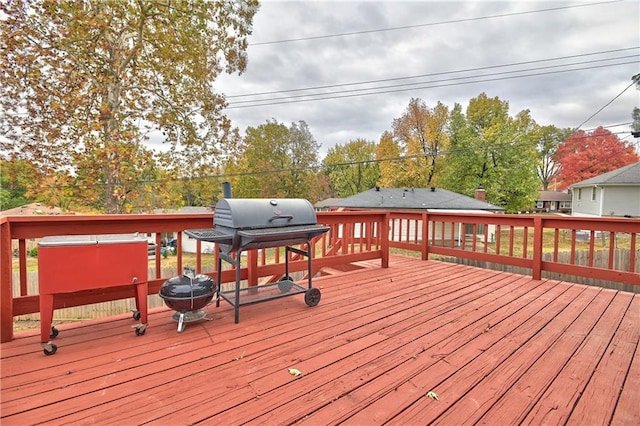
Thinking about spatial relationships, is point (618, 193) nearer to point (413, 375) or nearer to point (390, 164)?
point (390, 164)

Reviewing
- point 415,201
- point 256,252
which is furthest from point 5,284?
point 415,201

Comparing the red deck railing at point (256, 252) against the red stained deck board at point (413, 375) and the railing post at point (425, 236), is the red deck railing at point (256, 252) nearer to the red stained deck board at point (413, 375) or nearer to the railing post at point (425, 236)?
the railing post at point (425, 236)

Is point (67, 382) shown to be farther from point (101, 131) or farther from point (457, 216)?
point (101, 131)

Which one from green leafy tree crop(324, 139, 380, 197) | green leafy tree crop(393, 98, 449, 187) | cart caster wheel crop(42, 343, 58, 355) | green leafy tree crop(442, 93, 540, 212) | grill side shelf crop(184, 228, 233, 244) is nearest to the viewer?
cart caster wheel crop(42, 343, 58, 355)

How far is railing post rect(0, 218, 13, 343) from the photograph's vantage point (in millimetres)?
2045

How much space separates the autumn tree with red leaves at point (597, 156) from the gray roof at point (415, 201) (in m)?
14.9

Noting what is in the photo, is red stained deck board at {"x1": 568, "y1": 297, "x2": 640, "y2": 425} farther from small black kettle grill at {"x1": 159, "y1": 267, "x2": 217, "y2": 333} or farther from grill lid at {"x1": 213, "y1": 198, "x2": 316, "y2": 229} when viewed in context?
small black kettle grill at {"x1": 159, "y1": 267, "x2": 217, "y2": 333}

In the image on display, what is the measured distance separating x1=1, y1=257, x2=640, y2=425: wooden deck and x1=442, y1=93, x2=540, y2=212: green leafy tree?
17412 millimetres

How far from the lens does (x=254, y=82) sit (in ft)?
45.8

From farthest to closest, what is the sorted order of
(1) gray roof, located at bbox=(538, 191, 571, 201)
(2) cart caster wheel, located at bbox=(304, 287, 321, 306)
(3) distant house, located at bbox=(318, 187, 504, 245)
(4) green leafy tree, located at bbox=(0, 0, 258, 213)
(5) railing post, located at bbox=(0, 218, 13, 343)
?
(1) gray roof, located at bbox=(538, 191, 571, 201)
(3) distant house, located at bbox=(318, 187, 504, 245)
(4) green leafy tree, located at bbox=(0, 0, 258, 213)
(2) cart caster wheel, located at bbox=(304, 287, 321, 306)
(5) railing post, located at bbox=(0, 218, 13, 343)

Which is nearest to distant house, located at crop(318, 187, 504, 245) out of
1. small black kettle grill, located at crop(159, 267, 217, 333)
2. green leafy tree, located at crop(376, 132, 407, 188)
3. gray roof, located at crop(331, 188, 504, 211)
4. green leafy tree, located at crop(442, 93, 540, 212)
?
gray roof, located at crop(331, 188, 504, 211)

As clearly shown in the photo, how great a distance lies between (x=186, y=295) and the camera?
2.32 metres

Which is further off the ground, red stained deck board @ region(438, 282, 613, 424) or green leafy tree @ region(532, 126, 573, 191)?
green leafy tree @ region(532, 126, 573, 191)

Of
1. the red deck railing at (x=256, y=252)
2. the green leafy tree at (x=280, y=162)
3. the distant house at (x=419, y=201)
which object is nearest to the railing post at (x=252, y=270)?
the red deck railing at (x=256, y=252)
